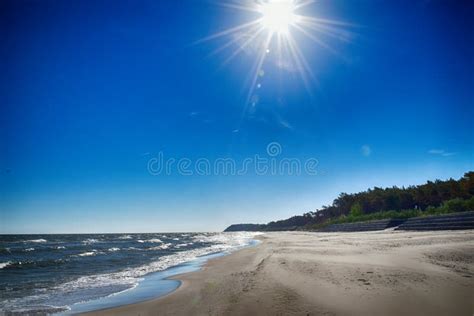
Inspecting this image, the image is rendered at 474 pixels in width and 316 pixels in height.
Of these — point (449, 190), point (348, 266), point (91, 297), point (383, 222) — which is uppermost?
point (449, 190)

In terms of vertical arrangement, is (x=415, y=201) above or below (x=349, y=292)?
above

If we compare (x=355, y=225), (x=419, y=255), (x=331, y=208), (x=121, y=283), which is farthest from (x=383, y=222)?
(x=331, y=208)

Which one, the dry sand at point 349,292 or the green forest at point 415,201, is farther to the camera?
the green forest at point 415,201

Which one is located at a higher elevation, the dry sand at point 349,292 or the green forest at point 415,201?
the green forest at point 415,201

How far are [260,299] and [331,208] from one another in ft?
293

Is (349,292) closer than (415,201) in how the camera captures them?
Yes

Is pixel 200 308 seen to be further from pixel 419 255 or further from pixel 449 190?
pixel 449 190

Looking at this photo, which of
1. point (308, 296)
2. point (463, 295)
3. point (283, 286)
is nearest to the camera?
point (463, 295)

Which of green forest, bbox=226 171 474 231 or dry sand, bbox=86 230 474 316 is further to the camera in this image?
green forest, bbox=226 171 474 231

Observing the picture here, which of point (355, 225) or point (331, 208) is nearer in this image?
point (355, 225)

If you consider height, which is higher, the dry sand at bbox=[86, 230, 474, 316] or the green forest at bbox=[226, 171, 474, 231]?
the green forest at bbox=[226, 171, 474, 231]

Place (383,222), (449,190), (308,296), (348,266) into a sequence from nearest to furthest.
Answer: (308,296) → (348,266) → (383,222) → (449,190)

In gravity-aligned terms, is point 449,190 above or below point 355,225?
above

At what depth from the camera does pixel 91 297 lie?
937 centimetres
